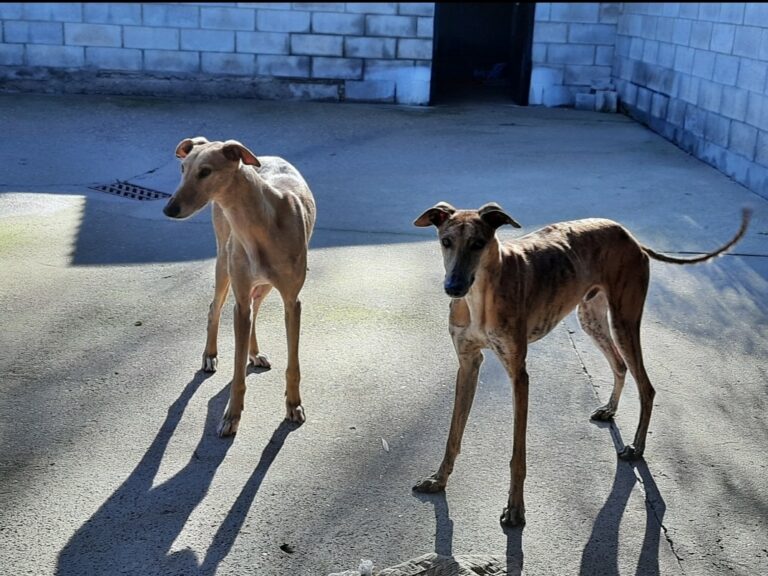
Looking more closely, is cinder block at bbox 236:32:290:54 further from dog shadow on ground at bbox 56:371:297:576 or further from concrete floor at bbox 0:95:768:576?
dog shadow on ground at bbox 56:371:297:576

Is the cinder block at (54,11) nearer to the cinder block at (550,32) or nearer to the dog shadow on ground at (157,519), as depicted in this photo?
the cinder block at (550,32)

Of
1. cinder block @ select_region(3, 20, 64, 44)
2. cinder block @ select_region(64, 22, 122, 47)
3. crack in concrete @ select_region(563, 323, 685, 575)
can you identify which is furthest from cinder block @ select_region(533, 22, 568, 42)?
crack in concrete @ select_region(563, 323, 685, 575)

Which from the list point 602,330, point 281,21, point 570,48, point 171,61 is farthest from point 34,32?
point 602,330

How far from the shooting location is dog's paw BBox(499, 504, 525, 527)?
358 cm

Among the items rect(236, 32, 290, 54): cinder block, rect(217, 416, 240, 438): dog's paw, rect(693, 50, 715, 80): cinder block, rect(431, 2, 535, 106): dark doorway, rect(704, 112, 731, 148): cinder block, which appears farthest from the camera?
rect(431, 2, 535, 106): dark doorway

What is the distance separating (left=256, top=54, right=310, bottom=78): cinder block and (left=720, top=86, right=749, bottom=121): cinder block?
5544 mm

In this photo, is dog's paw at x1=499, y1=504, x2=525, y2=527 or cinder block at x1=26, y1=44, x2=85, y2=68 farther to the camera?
cinder block at x1=26, y1=44, x2=85, y2=68

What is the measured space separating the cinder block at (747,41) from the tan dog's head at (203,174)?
6.71 metres

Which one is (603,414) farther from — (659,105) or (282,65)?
(282,65)

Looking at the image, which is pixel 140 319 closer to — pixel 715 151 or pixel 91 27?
pixel 715 151

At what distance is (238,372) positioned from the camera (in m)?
4.27

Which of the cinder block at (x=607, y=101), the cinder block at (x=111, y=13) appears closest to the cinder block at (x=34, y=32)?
the cinder block at (x=111, y=13)

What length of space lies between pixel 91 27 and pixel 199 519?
33.2 ft

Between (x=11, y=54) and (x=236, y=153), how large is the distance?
30.8ft
